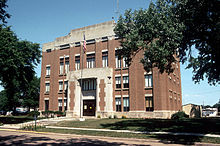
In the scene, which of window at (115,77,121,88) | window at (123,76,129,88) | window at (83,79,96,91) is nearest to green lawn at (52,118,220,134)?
window at (123,76,129,88)

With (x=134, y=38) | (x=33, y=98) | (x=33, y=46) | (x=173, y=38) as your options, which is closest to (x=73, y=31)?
(x=33, y=46)

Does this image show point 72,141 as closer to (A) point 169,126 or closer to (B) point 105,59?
(A) point 169,126

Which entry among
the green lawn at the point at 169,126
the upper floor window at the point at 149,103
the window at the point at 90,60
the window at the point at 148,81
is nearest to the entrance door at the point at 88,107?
the window at the point at 90,60

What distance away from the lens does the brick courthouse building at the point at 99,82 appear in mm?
32406

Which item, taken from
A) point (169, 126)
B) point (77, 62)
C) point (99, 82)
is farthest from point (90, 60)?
point (169, 126)

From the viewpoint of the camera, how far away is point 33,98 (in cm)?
7050

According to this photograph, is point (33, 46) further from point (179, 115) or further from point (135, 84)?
point (179, 115)

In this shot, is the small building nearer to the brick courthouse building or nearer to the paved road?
the brick courthouse building

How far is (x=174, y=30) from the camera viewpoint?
16031mm

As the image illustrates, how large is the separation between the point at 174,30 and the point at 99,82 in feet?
67.6

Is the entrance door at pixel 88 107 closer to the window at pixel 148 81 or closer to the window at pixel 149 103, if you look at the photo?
the window at pixel 149 103

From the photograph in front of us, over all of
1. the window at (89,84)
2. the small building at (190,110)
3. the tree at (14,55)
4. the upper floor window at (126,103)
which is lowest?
the small building at (190,110)

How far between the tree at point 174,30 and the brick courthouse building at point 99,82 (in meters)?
12.8

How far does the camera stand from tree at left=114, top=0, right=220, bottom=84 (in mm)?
16281
